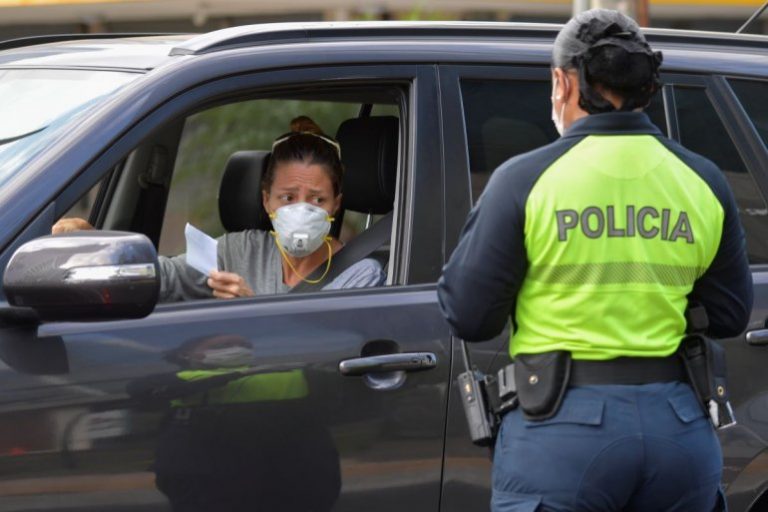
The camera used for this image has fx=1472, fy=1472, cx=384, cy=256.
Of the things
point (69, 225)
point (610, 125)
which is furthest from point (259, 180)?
point (610, 125)

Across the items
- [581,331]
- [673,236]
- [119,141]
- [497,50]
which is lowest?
[581,331]

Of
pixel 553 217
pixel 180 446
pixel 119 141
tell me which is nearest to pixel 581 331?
pixel 553 217

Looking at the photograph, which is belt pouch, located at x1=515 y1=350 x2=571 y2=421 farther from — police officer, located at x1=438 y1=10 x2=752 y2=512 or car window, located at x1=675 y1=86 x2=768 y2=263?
car window, located at x1=675 y1=86 x2=768 y2=263

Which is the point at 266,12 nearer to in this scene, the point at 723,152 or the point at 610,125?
the point at 723,152

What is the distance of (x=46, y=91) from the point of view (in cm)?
359

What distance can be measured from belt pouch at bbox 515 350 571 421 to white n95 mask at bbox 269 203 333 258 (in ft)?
3.83

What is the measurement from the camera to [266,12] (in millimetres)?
15641

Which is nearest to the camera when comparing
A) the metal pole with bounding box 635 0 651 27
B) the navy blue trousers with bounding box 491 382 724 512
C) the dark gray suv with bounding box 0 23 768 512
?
the navy blue trousers with bounding box 491 382 724 512

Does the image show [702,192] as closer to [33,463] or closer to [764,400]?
[764,400]

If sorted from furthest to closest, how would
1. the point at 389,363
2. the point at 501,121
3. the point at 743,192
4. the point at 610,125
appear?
the point at 743,192, the point at 501,121, the point at 389,363, the point at 610,125

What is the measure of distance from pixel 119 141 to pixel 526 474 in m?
1.12

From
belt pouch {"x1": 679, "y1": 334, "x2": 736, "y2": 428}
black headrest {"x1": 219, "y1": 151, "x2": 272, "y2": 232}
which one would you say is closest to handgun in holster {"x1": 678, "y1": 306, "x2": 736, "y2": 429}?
belt pouch {"x1": 679, "y1": 334, "x2": 736, "y2": 428}

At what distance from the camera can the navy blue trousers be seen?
2650mm

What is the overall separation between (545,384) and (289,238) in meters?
1.24
